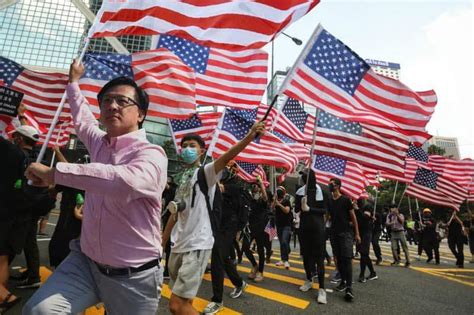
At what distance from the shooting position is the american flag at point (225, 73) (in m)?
5.56

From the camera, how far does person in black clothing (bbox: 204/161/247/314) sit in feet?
13.4

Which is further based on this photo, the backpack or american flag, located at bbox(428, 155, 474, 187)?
american flag, located at bbox(428, 155, 474, 187)

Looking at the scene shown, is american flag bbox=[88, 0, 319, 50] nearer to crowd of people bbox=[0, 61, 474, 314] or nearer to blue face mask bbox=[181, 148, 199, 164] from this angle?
crowd of people bbox=[0, 61, 474, 314]

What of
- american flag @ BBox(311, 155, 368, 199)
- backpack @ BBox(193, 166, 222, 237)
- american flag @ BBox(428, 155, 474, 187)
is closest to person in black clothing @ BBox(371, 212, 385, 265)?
american flag @ BBox(311, 155, 368, 199)

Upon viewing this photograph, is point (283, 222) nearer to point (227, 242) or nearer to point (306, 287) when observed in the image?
point (306, 287)

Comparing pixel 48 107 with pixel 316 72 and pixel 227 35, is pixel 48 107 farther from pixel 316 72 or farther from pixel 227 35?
pixel 316 72

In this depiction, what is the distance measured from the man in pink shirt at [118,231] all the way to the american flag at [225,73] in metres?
3.53

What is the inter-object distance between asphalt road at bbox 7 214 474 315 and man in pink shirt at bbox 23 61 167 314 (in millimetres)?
2601

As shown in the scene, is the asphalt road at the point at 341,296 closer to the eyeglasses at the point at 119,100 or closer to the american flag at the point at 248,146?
the american flag at the point at 248,146

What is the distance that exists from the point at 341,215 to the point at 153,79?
4083 mm

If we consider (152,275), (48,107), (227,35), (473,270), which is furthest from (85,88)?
(473,270)

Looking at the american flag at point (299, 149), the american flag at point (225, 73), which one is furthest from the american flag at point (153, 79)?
the american flag at point (299, 149)

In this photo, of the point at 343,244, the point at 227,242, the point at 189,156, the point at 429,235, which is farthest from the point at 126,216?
the point at 429,235

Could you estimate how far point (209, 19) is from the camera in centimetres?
373
